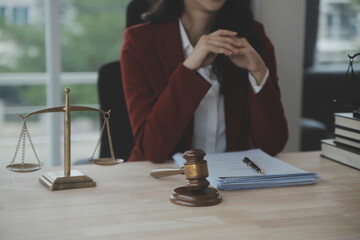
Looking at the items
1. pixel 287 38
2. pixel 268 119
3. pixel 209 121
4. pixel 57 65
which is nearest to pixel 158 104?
pixel 209 121

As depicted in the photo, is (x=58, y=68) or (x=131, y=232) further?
(x=58, y=68)

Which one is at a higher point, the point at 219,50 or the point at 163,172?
the point at 219,50

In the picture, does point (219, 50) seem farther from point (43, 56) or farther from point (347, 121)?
point (43, 56)

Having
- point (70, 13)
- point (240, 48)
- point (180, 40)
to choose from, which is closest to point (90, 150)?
point (70, 13)

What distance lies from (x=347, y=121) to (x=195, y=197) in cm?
61

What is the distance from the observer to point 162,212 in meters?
1.11

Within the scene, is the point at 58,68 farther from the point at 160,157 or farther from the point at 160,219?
the point at 160,219

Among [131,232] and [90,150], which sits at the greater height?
[131,232]

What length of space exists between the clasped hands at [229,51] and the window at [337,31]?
13.5ft

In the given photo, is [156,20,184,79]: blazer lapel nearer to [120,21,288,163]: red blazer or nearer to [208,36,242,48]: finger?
[120,21,288,163]: red blazer

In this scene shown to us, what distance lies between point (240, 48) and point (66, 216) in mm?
865

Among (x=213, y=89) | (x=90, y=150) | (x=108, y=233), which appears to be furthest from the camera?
(x=90, y=150)

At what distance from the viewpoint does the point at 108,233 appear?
979mm

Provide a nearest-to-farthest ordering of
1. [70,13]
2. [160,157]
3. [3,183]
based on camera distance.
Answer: [3,183] → [160,157] → [70,13]
